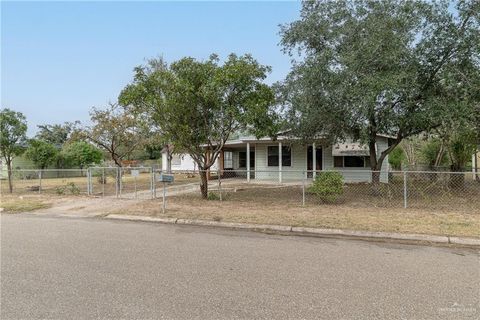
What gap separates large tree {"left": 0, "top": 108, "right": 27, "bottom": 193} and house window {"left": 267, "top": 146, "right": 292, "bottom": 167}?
44.0 feet

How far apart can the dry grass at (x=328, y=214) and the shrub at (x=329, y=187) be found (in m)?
0.33

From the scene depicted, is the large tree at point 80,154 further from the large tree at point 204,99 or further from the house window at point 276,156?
the large tree at point 204,99

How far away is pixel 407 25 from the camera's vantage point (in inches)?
399

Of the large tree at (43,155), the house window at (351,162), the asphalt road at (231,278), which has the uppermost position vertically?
Result: the large tree at (43,155)

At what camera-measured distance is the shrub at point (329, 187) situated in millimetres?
10805

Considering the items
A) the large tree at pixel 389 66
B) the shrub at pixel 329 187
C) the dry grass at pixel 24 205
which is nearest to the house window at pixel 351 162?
the large tree at pixel 389 66

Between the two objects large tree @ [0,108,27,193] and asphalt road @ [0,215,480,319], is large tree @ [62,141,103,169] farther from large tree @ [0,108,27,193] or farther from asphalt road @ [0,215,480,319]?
asphalt road @ [0,215,480,319]

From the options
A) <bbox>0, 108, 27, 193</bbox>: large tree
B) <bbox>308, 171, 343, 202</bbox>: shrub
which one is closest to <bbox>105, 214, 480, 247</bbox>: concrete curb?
<bbox>308, 171, 343, 202</bbox>: shrub

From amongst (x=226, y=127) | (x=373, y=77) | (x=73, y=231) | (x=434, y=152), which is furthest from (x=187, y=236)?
(x=434, y=152)

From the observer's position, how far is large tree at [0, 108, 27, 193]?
16047 mm

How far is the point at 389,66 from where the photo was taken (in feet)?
32.4

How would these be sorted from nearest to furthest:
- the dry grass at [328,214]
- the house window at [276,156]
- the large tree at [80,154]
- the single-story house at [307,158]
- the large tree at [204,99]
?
the dry grass at [328,214], the large tree at [204,99], the single-story house at [307,158], the house window at [276,156], the large tree at [80,154]

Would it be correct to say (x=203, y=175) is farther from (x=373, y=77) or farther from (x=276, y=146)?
(x=276, y=146)

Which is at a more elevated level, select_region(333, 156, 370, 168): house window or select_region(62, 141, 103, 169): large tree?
select_region(62, 141, 103, 169): large tree
